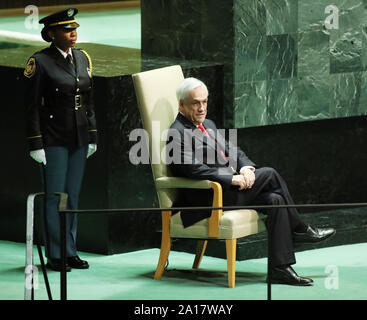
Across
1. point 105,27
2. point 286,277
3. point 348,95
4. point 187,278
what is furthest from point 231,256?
point 105,27

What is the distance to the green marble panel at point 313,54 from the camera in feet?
26.9

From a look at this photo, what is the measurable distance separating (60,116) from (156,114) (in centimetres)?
60

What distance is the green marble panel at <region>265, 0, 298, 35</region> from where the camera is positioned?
26.3ft

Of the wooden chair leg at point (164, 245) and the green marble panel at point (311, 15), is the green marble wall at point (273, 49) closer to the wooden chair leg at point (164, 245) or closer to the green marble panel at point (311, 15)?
the green marble panel at point (311, 15)

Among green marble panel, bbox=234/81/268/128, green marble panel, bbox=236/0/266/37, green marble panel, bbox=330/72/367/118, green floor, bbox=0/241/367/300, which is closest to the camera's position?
green floor, bbox=0/241/367/300

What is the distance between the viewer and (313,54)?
8234mm

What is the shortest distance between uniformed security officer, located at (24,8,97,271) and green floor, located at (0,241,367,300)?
0.27m

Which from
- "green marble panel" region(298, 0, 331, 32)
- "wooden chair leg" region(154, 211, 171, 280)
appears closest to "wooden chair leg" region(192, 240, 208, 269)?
"wooden chair leg" region(154, 211, 171, 280)

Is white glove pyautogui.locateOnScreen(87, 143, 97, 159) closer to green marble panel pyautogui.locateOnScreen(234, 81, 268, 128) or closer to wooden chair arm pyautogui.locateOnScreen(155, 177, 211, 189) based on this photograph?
wooden chair arm pyautogui.locateOnScreen(155, 177, 211, 189)

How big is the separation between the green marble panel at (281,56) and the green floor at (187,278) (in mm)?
1287
